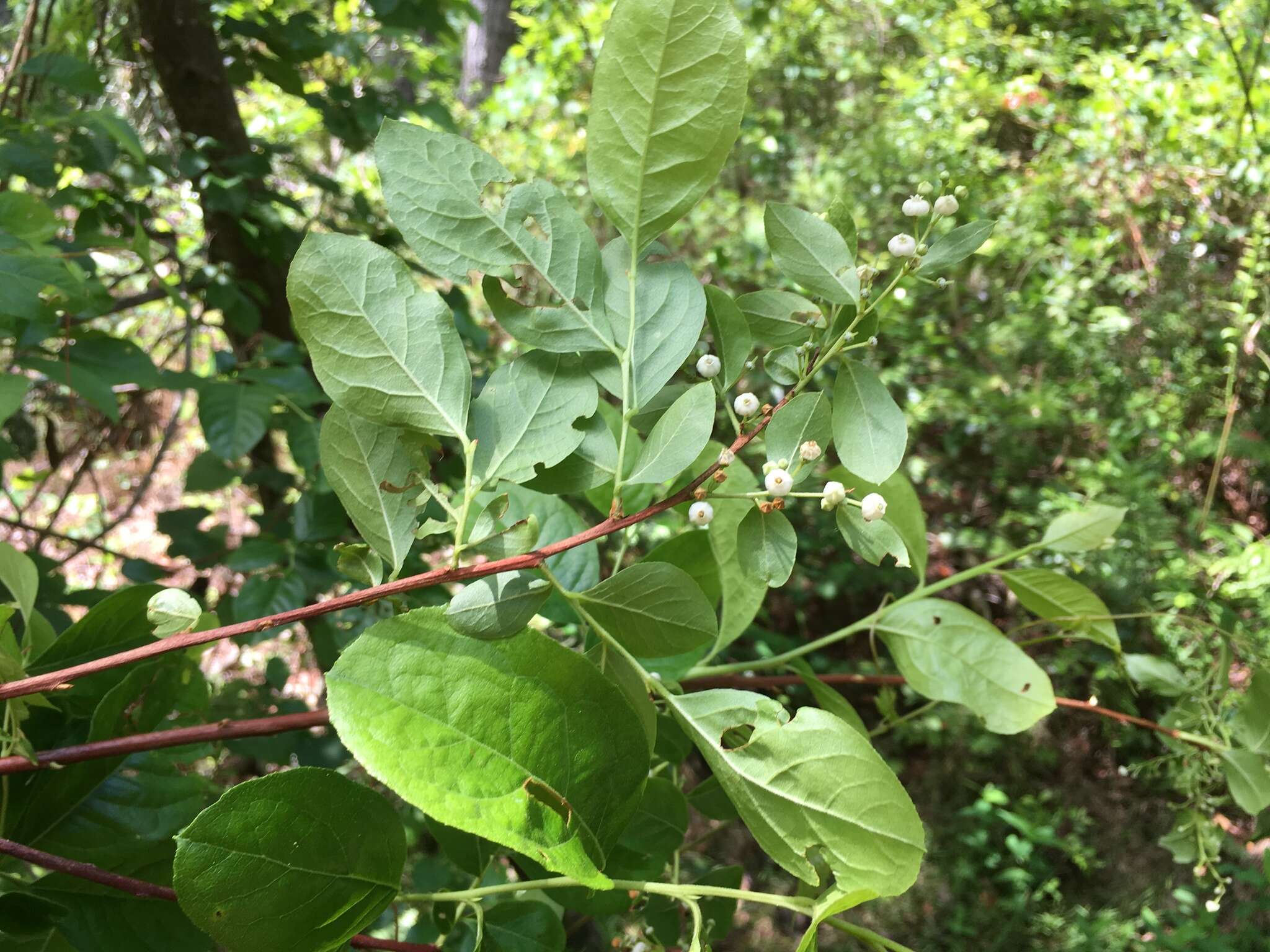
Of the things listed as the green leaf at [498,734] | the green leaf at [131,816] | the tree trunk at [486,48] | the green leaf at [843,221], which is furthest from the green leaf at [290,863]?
the tree trunk at [486,48]

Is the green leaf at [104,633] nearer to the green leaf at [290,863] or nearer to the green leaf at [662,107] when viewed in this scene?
the green leaf at [290,863]

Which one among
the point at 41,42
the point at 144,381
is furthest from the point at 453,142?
the point at 41,42

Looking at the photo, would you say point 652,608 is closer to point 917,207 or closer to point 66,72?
point 917,207

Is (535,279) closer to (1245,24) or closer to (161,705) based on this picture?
(161,705)

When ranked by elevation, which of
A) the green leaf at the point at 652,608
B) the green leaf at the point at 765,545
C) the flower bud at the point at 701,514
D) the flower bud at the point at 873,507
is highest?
the flower bud at the point at 873,507

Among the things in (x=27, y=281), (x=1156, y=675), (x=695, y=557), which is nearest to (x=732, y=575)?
(x=695, y=557)

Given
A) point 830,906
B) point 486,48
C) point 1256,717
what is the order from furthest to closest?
point 486,48
point 1256,717
point 830,906
